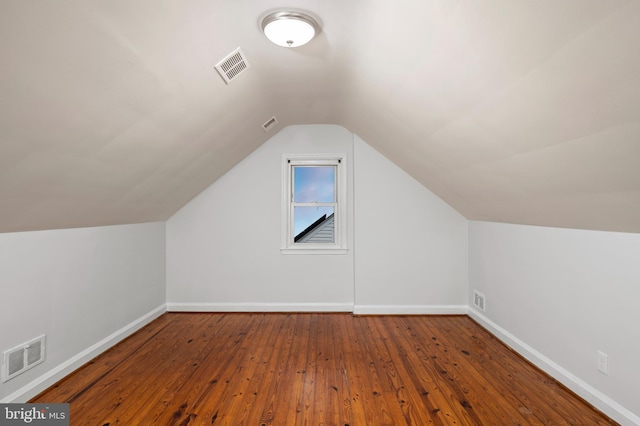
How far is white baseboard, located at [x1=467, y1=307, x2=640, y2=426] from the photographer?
200 cm

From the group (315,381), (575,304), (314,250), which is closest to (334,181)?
(314,250)

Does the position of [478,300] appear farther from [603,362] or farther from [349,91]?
[349,91]

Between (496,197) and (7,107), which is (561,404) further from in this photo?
(7,107)

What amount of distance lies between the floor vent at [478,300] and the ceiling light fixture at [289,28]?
340 cm

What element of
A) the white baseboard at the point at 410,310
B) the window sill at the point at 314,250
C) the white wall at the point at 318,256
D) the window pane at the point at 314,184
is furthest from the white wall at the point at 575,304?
the window pane at the point at 314,184

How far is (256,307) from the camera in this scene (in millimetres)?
4246

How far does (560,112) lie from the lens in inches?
58.1

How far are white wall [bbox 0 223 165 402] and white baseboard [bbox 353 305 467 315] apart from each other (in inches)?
105

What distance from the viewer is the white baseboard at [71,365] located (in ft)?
7.18

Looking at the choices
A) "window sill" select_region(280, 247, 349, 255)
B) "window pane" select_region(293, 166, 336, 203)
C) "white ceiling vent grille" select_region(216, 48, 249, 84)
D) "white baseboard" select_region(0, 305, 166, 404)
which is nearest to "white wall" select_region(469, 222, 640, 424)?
"window sill" select_region(280, 247, 349, 255)

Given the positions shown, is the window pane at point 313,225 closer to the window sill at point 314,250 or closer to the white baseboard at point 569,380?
the window sill at point 314,250

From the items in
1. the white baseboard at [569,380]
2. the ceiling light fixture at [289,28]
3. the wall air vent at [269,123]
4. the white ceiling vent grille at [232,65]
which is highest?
the wall air vent at [269,123]

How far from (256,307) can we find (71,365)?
201 centimetres

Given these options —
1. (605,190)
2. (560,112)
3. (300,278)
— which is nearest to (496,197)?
(605,190)
